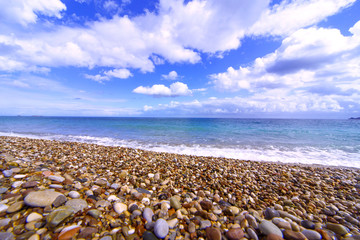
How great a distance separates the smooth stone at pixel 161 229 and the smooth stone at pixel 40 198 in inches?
79.5

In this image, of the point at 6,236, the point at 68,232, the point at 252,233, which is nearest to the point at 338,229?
the point at 252,233

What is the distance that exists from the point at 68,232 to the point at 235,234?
257 centimetres

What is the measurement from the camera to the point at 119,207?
2.55 m

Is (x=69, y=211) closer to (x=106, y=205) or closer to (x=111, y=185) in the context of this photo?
(x=106, y=205)

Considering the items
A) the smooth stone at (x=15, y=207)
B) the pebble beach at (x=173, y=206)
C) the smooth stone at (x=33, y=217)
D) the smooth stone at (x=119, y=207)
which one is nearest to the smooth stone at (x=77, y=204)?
the pebble beach at (x=173, y=206)

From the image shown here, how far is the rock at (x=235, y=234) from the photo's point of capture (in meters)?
2.10

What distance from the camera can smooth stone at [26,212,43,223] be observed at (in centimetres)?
200

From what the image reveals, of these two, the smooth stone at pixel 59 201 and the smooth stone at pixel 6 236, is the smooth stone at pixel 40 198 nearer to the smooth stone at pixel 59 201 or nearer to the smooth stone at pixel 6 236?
the smooth stone at pixel 59 201

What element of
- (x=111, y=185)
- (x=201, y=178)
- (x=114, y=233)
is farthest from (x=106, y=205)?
(x=201, y=178)

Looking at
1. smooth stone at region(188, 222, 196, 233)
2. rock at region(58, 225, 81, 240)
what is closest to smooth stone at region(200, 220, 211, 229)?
smooth stone at region(188, 222, 196, 233)

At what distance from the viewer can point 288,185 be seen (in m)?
4.34

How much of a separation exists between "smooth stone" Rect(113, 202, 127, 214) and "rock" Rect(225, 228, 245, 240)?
6.35ft

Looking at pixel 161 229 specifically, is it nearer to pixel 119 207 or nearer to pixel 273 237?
pixel 119 207

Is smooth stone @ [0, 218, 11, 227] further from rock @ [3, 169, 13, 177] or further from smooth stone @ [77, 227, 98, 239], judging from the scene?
rock @ [3, 169, 13, 177]
